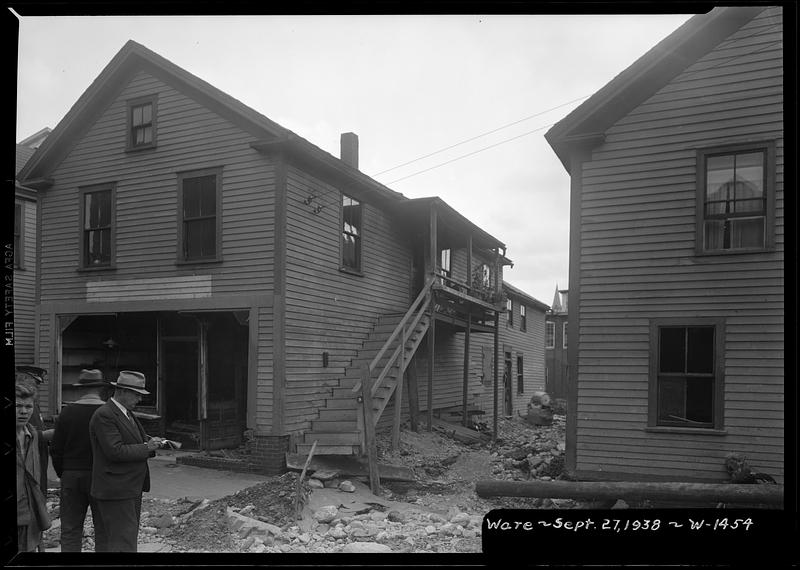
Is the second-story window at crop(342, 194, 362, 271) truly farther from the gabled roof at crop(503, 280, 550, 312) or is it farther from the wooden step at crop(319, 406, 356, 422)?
the gabled roof at crop(503, 280, 550, 312)

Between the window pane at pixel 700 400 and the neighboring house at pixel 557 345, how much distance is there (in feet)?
5.12

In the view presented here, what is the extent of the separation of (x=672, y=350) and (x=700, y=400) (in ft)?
2.41

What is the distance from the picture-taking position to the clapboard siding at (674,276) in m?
6.68

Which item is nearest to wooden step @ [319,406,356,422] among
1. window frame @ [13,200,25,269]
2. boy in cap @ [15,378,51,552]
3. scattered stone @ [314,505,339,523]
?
scattered stone @ [314,505,339,523]

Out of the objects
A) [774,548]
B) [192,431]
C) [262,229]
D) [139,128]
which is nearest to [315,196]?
[262,229]

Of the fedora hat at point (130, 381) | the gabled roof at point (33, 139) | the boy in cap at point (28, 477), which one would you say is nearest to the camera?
the boy in cap at point (28, 477)

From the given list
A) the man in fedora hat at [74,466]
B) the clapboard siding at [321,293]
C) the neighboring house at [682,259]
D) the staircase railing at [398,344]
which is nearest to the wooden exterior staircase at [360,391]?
A: the staircase railing at [398,344]

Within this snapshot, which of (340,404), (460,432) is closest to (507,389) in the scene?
(460,432)

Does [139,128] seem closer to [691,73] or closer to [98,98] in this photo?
[98,98]

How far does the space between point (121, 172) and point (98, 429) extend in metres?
7.44

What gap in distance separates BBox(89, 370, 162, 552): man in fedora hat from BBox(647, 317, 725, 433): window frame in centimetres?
598

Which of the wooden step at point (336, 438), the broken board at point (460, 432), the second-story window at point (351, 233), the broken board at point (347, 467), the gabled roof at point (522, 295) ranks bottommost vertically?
the broken board at point (460, 432)

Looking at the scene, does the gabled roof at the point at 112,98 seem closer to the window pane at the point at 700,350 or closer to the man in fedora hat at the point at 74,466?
the man in fedora hat at the point at 74,466

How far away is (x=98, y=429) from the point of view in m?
4.86
